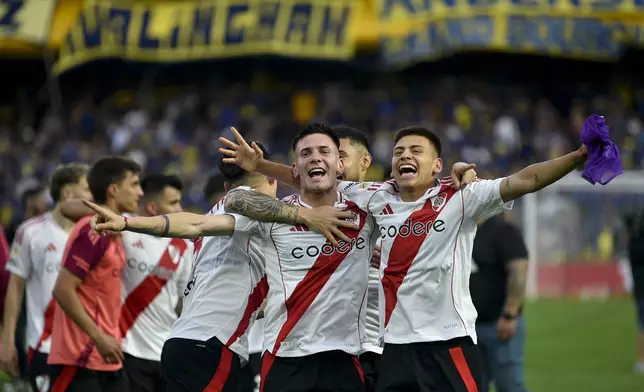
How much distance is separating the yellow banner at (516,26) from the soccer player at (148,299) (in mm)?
22901

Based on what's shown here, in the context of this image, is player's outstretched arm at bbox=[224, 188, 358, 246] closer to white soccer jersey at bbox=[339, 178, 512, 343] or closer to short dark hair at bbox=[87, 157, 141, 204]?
white soccer jersey at bbox=[339, 178, 512, 343]

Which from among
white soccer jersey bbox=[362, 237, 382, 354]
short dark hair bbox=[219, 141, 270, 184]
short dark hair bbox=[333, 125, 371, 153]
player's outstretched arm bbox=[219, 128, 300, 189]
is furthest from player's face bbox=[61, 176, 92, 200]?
white soccer jersey bbox=[362, 237, 382, 354]

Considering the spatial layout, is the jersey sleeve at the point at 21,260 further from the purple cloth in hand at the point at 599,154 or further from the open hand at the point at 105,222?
the purple cloth in hand at the point at 599,154

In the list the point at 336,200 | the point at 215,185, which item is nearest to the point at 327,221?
the point at 336,200

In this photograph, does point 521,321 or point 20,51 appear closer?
point 521,321

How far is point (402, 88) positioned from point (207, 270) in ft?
88.7

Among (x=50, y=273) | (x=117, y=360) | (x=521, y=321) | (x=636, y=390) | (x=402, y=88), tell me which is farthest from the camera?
(x=402, y=88)

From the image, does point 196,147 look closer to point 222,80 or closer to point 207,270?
point 222,80

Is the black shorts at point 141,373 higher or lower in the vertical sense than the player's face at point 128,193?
lower

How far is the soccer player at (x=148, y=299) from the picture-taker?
8797 millimetres

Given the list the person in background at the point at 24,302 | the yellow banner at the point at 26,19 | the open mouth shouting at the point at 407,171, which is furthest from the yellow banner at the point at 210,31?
the open mouth shouting at the point at 407,171

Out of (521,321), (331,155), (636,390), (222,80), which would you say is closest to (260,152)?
(331,155)

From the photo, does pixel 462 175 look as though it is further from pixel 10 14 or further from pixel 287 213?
pixel 10 14

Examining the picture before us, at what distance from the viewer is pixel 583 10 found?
31906 mm
